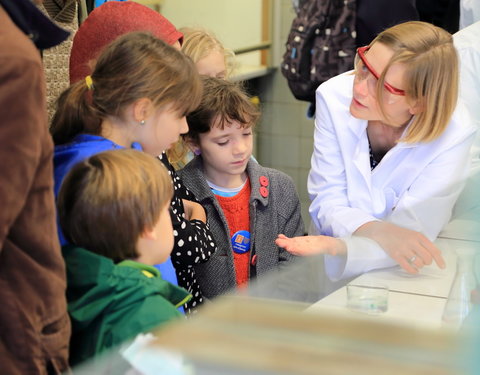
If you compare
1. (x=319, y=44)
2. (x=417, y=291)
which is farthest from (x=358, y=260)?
(x=319, y=44)

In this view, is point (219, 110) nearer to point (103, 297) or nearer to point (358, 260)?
point (358, 260)

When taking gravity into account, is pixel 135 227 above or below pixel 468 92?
above

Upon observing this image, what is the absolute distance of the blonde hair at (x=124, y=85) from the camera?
1.57 metres

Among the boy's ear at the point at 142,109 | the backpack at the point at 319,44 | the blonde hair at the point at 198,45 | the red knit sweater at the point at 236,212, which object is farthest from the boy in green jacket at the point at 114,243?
the backpack at the point at 319,44

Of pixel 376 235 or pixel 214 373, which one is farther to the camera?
pixel 376 235

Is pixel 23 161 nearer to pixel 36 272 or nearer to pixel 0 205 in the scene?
pixel 0 205

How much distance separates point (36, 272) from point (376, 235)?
74 centimetres

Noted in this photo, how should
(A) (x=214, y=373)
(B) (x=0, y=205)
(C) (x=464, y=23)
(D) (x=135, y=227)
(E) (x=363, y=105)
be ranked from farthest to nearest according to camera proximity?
(C) (x=464, y=23) < (E) (x=363, y=105) < (D) (x=135, y=227) < (B) (x=0, y=205) < (A) (x=214, y=373)

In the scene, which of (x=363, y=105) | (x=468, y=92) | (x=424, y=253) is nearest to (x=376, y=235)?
(x=424, y=253)

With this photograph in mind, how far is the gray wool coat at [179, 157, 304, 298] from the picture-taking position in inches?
78.7

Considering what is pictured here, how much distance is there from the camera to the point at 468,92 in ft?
7.38

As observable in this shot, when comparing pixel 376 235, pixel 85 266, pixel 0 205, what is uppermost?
pixel 0 205

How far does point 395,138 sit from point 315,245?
63cm

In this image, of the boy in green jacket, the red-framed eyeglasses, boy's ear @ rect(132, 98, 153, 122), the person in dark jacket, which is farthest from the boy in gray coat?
the person in dark jacket
